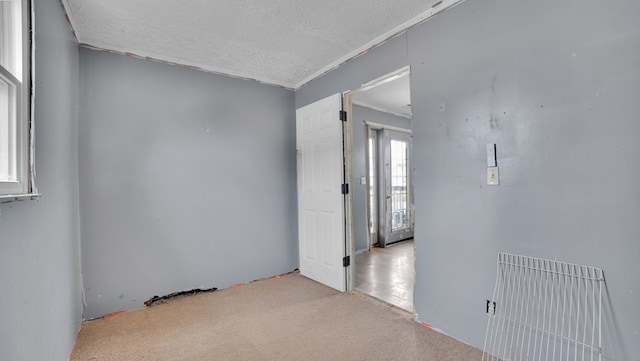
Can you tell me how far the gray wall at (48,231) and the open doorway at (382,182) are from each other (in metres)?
2.84

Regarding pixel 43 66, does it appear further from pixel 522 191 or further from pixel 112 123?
pixel 522 191

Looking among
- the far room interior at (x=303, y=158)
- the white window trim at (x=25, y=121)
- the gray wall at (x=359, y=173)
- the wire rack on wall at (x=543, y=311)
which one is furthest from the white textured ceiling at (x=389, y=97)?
the white window trim at (x=25, y=121)

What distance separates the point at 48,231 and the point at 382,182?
450 centimetres

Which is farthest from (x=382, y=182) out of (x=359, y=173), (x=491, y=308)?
(x=491, y=308)

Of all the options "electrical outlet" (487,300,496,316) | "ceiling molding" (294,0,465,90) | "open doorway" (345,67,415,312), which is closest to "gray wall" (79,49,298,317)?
"ceiling molding" (294,0,465,90)

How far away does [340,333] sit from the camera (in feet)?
7.17

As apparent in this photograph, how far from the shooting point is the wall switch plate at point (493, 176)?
1841 mm

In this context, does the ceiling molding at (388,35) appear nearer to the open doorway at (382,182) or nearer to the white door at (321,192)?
the white door at (321,192)

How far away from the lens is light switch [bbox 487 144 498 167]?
1854 mm

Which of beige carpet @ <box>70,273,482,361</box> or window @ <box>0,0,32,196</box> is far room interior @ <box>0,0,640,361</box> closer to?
window @ <box>0,0,32,196</box>

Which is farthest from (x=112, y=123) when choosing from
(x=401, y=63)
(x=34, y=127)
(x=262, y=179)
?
(x=401, y=63)

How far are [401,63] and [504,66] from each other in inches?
32.9

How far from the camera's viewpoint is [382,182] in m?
5.14

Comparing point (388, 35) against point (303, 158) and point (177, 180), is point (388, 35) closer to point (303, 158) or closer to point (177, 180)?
point (303, 158)
